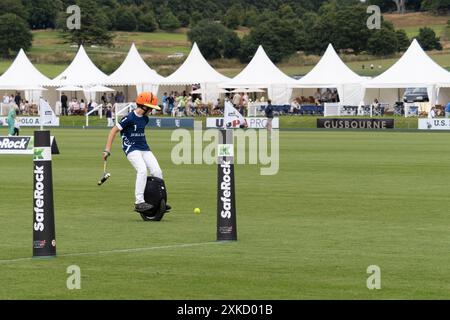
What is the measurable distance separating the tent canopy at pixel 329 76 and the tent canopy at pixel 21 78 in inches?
771

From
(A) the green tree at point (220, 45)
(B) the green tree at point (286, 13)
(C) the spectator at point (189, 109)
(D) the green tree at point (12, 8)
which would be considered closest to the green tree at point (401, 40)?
(A) the green tree at point (220, 45)

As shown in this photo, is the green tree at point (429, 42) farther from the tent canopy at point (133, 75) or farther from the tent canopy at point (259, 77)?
the tent canopy at point (259, 77)

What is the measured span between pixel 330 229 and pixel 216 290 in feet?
20.6

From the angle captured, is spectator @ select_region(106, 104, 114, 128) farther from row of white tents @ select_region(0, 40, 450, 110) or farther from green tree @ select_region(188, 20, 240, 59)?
green tree @ select_region(188, 20, 240, 59)

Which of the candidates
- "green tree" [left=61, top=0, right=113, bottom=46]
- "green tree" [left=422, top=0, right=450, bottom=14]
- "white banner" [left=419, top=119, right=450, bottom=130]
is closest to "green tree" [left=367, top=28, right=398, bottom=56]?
"green tree" [left=61, top=0, right=113, bottom=46]

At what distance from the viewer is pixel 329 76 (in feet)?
264

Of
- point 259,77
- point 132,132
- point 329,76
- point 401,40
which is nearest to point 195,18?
point 401,40

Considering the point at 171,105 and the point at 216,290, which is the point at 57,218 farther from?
the point at 171,105

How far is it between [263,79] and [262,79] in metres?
0.09

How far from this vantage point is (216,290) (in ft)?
43.0

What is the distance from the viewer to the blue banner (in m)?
75.1

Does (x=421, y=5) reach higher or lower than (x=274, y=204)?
higher

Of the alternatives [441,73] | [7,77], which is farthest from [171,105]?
[441,73]

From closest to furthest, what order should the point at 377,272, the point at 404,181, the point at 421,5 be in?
1. the point at 377,272
2. the point at 404,181
3. the point at 421,5
